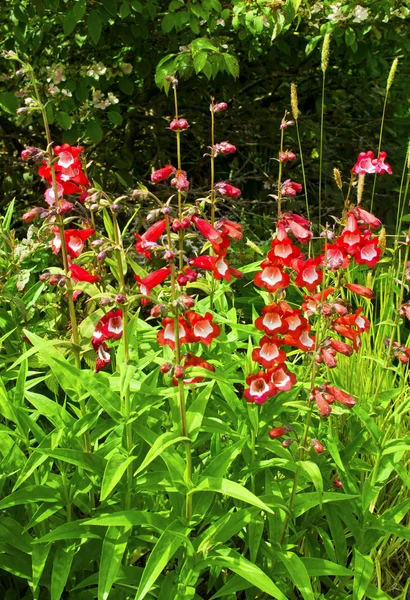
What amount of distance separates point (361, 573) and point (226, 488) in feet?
1.72

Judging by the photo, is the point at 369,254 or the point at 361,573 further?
the point at 369,254

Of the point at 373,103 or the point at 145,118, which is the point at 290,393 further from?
the point at 373,103

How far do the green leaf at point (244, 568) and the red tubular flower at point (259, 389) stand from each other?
40 centimetres

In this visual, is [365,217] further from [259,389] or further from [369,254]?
[259,389]

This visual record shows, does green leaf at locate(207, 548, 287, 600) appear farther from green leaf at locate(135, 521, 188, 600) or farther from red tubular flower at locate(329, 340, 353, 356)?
red tubular flower at locate(329, 340, 353, 356)

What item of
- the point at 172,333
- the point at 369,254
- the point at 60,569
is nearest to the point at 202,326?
the point at 172,333

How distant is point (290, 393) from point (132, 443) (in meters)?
0.50

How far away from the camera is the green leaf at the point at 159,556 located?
1.76m

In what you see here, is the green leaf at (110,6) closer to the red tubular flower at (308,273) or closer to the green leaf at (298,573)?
the red tubular flower at (308,273)

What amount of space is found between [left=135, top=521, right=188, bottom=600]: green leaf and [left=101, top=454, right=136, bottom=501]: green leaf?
176 millimetres

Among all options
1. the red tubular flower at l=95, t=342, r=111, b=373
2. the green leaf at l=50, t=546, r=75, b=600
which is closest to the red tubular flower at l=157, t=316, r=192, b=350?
the red tubular flower at l=95, t=342, r=111, b=373

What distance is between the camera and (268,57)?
4758 mm

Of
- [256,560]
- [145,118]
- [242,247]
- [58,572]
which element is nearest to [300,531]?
[256,560]

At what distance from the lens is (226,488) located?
1.82 meters
